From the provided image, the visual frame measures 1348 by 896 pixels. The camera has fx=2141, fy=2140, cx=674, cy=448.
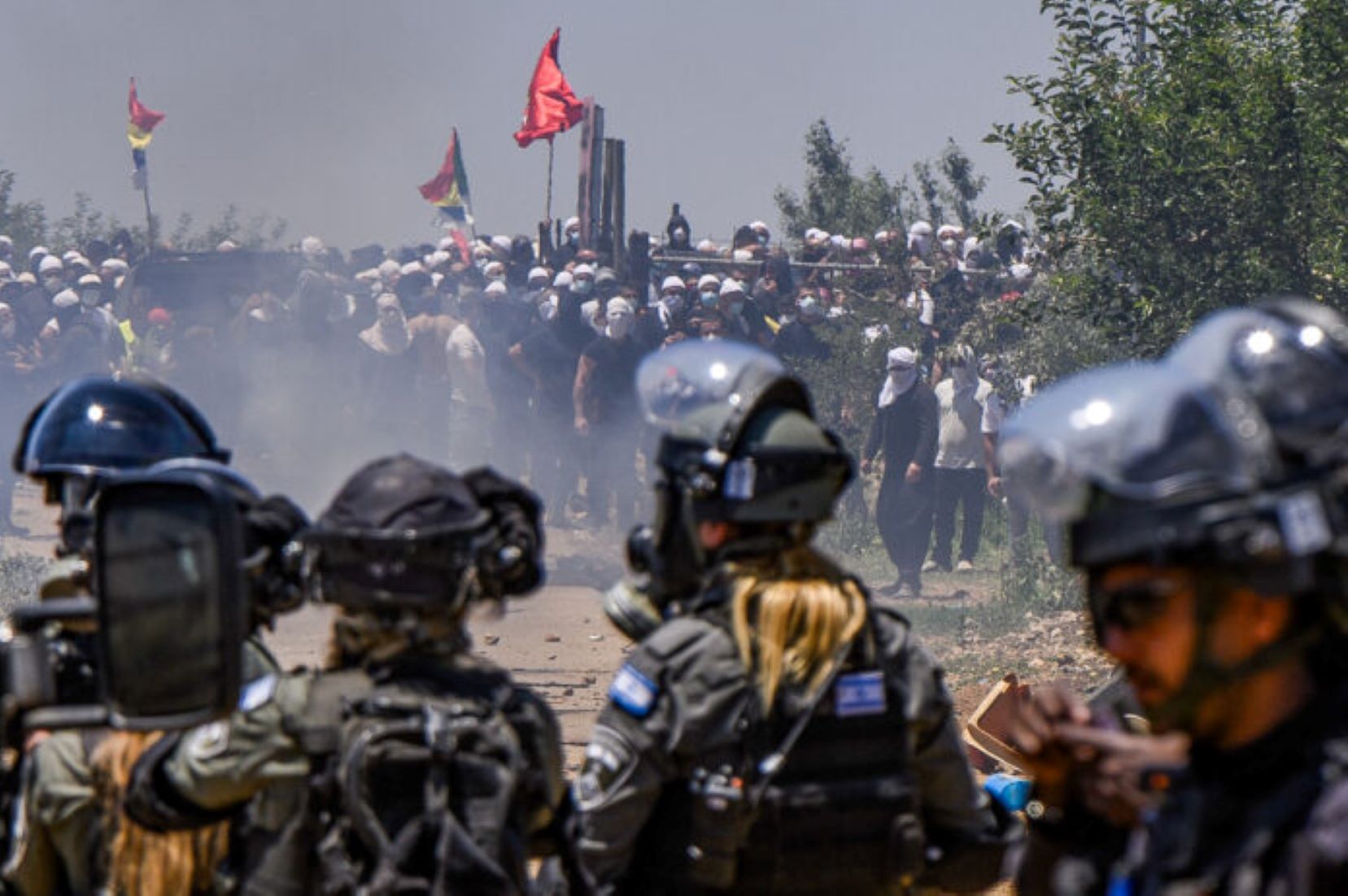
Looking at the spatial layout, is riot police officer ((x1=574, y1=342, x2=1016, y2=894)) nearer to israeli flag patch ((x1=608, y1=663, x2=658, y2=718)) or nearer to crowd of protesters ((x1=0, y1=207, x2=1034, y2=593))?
israeli flag patch ((x1=608, y1=663, x2=658, y2=718))

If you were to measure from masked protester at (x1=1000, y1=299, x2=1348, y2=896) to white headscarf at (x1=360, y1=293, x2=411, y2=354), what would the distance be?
1769 centimetres

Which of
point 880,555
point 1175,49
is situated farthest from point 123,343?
point 1175,49

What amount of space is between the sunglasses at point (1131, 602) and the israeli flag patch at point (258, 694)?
1.55 m

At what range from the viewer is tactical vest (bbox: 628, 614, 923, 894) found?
135 inches

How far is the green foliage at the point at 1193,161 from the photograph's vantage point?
1134 cm

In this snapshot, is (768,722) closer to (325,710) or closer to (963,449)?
(325,710)

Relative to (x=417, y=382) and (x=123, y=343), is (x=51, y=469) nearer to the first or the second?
(x=417, y=382)

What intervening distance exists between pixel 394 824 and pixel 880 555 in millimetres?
14854

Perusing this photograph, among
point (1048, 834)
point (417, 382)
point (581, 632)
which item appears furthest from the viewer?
point (417, 382)

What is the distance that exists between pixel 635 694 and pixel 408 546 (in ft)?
1.45

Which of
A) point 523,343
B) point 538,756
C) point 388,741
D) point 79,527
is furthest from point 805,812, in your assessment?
point 523,343

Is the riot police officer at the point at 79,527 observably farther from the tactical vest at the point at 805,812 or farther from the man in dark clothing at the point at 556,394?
the man in dark clothing at the point at 556,394

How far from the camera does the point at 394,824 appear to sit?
3100 millimetres

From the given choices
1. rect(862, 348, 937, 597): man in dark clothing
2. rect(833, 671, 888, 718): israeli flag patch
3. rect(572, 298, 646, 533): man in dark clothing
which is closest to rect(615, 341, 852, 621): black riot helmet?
rect(833, 671, 888, 718): israeli flag patch
